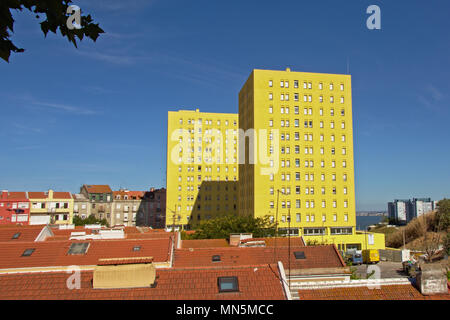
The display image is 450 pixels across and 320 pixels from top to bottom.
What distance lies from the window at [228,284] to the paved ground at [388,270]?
90.9 feet

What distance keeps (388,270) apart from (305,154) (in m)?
22.7

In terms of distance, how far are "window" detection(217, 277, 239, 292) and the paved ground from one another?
27.7 meters

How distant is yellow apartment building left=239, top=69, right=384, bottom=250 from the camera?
195ft

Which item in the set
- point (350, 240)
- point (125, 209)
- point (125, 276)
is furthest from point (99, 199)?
point (125, 276)

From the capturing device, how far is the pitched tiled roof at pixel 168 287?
14076 millimetres

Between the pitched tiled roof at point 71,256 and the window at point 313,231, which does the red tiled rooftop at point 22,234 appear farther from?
the window at point 313,231

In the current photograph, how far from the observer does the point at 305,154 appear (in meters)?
61.2

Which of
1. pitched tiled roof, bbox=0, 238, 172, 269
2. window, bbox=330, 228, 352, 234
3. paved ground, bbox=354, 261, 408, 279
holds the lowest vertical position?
paved ground, bbox=354, 261, 408, 279

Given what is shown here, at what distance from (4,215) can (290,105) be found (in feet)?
207

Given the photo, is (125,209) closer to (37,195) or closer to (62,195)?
(62,195)

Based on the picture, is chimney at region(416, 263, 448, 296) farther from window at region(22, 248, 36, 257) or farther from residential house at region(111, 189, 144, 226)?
residential house at region(111, 189, 144, 226)

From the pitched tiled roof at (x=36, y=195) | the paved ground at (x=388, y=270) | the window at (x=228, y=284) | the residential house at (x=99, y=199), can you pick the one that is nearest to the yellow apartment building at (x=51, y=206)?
the pitched tiled roof at (x=36, y=195)

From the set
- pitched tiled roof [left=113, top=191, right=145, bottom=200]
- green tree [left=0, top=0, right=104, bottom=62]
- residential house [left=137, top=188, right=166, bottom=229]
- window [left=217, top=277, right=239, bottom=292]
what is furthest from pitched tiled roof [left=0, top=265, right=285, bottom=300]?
pitched tiled roof [left=113, top=191, right=145, bottom=200]
